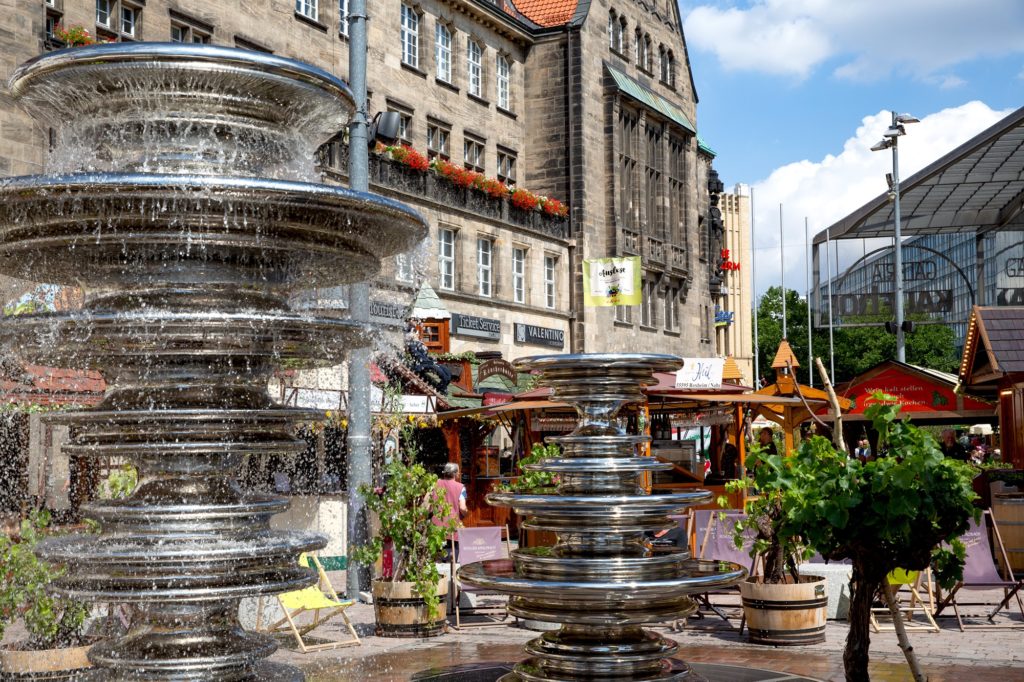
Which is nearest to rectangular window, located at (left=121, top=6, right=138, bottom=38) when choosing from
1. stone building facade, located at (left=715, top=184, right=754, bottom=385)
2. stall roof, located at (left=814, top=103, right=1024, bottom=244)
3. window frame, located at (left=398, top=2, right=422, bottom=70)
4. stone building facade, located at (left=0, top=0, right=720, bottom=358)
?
stone building facade, located at (left=0, top=0, right=720, bottom=358)

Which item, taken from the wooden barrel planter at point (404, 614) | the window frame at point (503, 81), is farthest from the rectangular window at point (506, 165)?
the wooden barrel planter at point (404, 614)

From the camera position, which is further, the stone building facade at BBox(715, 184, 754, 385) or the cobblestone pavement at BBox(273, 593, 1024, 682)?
the stone building facade at BBox(715, 184, 754, 385)

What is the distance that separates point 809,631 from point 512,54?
101 feet

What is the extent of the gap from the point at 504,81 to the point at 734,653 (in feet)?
100.0

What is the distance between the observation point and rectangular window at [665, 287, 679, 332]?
45.3 metres

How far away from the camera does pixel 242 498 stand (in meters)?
4.45

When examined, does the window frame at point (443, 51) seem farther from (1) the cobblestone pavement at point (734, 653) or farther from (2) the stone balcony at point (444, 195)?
(1) the cobblestone pavement at point (734, 653)

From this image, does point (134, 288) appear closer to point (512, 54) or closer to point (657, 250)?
point (512, 54)

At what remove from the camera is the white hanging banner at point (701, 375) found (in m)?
19.2

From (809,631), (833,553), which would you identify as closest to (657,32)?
(809,631)

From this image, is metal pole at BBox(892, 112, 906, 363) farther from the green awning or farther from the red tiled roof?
the red tiled roof

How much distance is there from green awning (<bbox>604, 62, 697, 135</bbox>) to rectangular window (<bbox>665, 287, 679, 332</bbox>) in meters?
6.17

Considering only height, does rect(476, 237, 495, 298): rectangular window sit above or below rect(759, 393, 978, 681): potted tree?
above

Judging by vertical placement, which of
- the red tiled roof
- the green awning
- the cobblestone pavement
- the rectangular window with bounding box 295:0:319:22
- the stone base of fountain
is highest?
the red tiled roof
